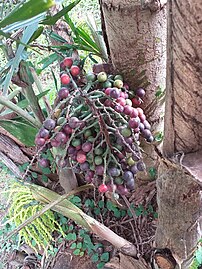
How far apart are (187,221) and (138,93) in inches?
9.1

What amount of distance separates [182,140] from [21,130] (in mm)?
391

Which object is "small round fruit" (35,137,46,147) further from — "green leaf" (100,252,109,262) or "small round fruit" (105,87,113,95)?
"green leaf" (100,252,109,262)

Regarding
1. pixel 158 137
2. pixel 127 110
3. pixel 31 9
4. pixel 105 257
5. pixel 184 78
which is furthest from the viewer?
pixel 105 257

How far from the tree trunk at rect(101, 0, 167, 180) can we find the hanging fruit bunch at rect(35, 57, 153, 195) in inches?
1.8

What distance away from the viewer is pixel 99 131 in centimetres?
58

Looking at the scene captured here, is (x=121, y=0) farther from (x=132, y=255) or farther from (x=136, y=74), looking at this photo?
(x=132, y=255)

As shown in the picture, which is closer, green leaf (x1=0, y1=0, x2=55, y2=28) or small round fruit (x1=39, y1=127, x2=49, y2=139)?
green leaf (x1=0, y1=0, x2=55, y2=28)

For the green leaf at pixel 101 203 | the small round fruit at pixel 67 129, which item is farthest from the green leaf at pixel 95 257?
the small round fruit at pixel 67 129

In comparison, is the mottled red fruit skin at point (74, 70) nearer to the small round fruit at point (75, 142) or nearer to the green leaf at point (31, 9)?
the small round fruit at point (75, 142)

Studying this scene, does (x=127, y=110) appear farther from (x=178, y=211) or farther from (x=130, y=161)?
(x=178, y=211)

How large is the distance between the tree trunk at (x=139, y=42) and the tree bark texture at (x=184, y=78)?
0.47ft

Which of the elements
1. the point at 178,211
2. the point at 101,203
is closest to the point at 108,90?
the point at 178,211

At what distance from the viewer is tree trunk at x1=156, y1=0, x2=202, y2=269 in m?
0.42

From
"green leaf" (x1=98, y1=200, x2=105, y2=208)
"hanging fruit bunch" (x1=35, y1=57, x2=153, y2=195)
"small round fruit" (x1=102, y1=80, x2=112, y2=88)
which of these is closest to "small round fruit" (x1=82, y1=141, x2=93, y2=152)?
"hanging fruit bunch" (x1=35, y1=57, x2=153, y2=195)
